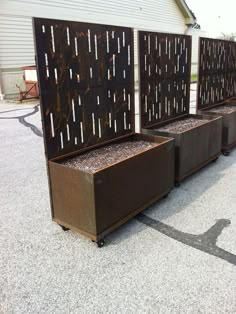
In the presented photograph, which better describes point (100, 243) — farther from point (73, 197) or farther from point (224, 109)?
point (224, 109)

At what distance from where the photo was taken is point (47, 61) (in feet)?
8.09

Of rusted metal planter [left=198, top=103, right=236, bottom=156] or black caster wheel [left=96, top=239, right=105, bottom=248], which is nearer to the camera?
black caster wheel [left=96, top=239, right=105, bottom=248]

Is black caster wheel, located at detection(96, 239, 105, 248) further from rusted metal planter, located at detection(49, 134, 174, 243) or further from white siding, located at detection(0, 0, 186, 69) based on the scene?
white siding, located at detection(0, 0, 186, 69)

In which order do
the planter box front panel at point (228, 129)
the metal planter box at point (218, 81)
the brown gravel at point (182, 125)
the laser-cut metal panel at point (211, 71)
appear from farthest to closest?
the laser-cut metal panel at point (211, 71) → the metal planter box at point (218, 81) → the planter box front panel at point (228, 129) → the brown gravel at point (182, 125)

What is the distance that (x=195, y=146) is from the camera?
375 centimetres

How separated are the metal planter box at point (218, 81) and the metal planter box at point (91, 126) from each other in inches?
68.0

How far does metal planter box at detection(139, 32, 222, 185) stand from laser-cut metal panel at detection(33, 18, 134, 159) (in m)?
0.34

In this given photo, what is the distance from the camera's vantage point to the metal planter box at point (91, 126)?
2.44m

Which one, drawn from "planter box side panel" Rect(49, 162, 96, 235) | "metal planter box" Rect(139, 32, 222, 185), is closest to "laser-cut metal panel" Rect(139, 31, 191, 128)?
"metal planter box" Rect(139, 32, 222, 185)

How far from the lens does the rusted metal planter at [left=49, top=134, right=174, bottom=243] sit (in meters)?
2.39

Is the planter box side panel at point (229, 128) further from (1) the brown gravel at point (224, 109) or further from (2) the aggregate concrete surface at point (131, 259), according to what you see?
(2) the aggregate concrete surface at point (131, 259)

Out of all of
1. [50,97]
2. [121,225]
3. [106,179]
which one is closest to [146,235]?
[121,225]

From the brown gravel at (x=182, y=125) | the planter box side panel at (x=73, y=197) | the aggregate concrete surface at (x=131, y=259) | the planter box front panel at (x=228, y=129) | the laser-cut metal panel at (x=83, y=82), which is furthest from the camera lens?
the planter box front panel at (x=228, y=129)

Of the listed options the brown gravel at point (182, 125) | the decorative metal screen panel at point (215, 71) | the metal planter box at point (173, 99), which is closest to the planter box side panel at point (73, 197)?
the metal planter box at point (173, 99)
